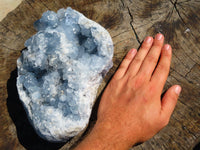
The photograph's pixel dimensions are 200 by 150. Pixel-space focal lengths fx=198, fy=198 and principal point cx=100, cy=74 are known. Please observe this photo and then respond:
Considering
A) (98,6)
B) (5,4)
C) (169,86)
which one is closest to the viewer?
(169,86)

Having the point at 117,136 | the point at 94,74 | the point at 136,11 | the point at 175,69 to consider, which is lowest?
the point at 117,136

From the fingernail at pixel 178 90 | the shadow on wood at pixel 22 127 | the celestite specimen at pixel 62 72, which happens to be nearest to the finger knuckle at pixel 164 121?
the fingernail at pixel 178 90

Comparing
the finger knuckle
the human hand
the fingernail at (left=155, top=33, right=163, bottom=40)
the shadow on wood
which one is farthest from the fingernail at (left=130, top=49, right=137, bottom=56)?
the shadow on wood

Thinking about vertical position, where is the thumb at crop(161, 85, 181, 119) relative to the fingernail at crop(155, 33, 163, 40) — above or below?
below

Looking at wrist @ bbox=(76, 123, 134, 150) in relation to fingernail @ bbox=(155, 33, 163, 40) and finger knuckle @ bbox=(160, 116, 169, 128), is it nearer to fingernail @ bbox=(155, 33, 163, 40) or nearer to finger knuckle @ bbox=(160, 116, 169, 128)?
finger knuckle @ bbox=(160, 116, 169, 128)

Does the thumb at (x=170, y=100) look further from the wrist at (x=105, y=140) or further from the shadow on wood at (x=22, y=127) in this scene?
the shadow on wood at (x=22, y=127)

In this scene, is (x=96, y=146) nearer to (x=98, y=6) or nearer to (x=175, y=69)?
(x=175, y=69)

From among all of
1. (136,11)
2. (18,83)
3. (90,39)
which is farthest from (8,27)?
(136,11)

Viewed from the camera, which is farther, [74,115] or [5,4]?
[5,4]
